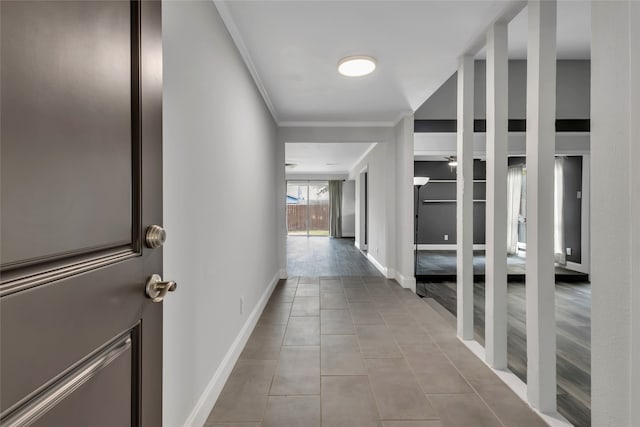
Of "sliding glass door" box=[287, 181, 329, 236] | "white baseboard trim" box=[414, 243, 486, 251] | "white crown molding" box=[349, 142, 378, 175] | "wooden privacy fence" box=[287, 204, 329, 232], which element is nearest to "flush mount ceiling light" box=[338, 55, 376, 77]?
"white crown molding" box=[349, 142, 378, 175]

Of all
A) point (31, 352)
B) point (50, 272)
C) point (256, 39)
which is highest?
point (256, 39)

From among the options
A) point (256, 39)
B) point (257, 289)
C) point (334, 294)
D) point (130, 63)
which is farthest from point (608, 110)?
point (334, 294)

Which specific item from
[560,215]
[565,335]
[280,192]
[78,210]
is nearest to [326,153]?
[280,192]

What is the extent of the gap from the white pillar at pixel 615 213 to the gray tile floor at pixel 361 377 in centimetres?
80

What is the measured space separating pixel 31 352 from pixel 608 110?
5.80 ft

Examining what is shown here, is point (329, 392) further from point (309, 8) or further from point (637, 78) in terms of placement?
point (309, 8)

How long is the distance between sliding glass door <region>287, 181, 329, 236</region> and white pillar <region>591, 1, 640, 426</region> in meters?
11.7

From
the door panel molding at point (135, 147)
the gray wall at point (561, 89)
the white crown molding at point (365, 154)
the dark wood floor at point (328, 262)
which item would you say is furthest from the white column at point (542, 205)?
the white crown molding at point (365, 154)

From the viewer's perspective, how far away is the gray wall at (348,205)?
41.1 ft

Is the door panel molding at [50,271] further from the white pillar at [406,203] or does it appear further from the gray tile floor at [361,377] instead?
the white pillar at [406,203]

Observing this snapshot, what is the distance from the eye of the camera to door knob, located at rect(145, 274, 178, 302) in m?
0.88

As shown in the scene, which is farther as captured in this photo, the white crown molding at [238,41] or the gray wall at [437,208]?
the gray wall at [437,208]

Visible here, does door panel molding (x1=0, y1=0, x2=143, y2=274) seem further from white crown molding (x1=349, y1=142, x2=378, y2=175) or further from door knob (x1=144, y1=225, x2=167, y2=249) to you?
white crown molding (x1=349, y1=142, x2=378, y2=175)

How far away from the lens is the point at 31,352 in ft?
1.72
